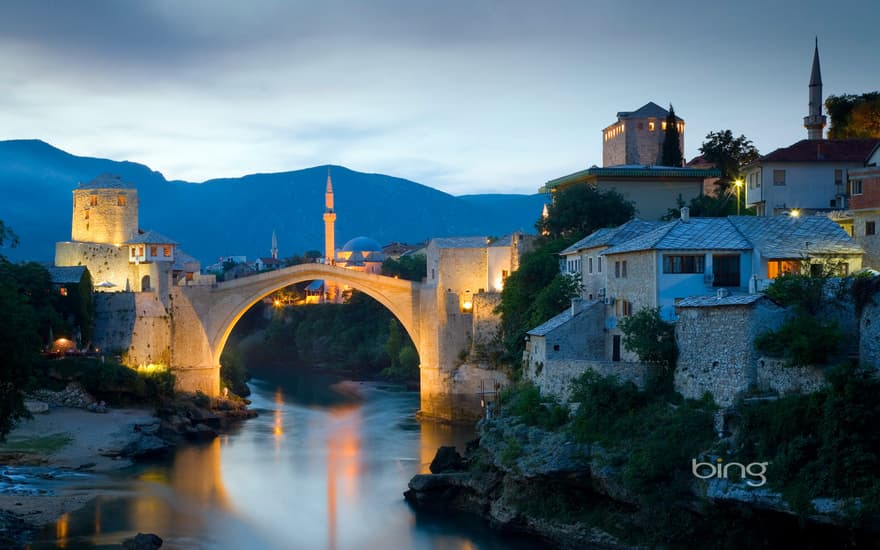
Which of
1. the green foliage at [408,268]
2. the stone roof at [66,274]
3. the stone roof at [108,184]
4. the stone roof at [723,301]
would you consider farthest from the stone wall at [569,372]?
the green foliage at [408,268]

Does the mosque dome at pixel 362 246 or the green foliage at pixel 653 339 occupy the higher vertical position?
the mosque dome at pixel 362 246

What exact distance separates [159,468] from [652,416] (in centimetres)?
1651

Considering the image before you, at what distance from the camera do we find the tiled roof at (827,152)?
3388 centimetres

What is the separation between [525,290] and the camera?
36.8m

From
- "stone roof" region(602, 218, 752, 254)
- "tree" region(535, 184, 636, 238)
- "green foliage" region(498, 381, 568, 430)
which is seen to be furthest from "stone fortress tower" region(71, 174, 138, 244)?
"stone roof" region(602, 218, 752, 254)

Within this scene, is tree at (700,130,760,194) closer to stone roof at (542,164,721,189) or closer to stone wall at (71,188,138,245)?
stone roof at (542,164,721,189)

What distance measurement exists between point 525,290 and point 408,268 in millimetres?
32433

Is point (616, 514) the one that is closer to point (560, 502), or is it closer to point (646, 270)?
point (560, 502)

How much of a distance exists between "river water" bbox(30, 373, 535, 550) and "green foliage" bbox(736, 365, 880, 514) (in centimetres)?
642

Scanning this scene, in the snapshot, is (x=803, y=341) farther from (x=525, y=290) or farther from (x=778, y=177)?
(x=525, y=290)

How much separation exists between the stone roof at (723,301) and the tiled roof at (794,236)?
3.53 m

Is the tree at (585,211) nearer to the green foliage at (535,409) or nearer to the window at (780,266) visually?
the green foliage at (535,409)

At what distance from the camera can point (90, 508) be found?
27203 millimetres

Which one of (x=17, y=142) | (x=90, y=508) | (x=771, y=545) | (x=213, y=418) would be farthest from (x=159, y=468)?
(x=17, y=142)
